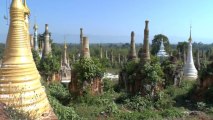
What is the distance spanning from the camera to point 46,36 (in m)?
22.0

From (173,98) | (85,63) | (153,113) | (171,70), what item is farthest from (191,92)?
(85,63)

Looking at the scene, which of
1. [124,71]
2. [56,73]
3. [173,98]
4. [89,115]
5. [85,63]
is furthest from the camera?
[56,73]

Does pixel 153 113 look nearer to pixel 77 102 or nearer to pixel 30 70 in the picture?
pixel 77 102

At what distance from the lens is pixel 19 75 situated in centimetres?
721

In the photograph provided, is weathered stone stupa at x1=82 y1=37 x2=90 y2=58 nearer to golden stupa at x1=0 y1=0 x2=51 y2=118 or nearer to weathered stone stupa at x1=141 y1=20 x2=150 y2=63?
weathered stone stupa at x1=141 y1=20 x2=150 y2=63

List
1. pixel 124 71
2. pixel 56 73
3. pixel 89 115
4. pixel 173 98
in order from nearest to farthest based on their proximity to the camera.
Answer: pixel 89 115 < pixel 173 98 < pixel 124 71 < pixel 56 73

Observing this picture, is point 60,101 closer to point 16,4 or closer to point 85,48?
point 85,48

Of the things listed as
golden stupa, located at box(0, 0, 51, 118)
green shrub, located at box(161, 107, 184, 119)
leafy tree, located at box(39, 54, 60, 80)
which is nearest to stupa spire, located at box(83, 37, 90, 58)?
leafy tree, located at box(39, 54, 60, 80)

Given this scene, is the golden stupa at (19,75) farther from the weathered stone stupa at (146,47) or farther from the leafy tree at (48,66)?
the leafy tree at (48,66)

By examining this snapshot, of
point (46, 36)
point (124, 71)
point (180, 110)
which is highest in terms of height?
point (46, 36)

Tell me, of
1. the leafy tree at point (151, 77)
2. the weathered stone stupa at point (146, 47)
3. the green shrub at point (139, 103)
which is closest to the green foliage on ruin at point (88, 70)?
the green shrub at point (139, 103)

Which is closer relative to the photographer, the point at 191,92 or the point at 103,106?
the point at 103,106

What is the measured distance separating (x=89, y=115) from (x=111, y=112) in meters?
0.95

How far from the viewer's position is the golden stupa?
6.93 meters
